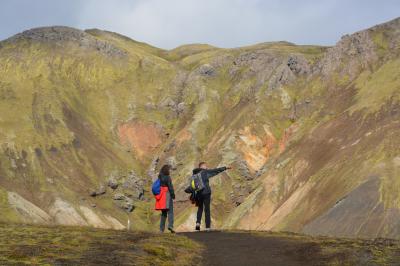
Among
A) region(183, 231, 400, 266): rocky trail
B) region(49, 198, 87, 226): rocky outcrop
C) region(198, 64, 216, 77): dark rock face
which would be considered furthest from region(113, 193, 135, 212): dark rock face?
region(183, 231, 400, 266): rocky trail

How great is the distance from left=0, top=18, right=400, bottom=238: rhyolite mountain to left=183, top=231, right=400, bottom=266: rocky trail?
4138 centimetres

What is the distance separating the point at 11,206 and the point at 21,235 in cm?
8034

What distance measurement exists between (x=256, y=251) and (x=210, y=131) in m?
113

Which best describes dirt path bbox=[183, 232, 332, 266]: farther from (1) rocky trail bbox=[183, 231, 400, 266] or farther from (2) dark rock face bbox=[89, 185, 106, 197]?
(2) dark rock face bbox=[89, 185, 106, 197]

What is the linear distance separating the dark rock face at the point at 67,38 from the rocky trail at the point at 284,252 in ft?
461

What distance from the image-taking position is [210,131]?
12988 cm

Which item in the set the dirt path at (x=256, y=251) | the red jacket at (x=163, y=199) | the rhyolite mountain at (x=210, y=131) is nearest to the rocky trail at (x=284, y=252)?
the dirt path at (x=256, y=251)

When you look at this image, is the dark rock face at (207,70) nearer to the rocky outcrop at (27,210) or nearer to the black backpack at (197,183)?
the rocky outcrop at (27,210)

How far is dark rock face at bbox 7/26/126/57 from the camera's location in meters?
153

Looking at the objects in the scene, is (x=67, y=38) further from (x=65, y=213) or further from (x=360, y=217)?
(x=360, y=217)

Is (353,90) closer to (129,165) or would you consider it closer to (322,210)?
(322,210)

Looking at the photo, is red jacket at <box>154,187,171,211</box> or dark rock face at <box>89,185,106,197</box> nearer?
red jacket at <box>154,187,171,211</box>

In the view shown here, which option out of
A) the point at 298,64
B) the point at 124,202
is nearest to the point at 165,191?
the point at 124,202

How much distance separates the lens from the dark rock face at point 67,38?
153375 mm
